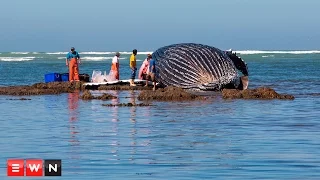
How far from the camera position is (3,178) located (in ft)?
44.9

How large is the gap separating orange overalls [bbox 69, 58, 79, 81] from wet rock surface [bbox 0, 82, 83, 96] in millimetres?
776

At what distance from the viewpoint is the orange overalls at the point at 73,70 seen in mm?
36969

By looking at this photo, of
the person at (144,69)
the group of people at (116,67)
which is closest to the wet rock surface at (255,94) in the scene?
the group of people at (116,67)

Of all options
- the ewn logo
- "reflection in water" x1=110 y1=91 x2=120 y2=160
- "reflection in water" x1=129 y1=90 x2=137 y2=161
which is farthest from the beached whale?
the ewn logo

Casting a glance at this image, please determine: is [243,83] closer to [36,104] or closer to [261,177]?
[36,104]

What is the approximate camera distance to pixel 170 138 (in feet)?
62.3

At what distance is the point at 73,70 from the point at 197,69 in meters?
5.45

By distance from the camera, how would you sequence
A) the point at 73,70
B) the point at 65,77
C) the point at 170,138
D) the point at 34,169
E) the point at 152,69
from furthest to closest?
the point at 65,77, the point at 73,70, the point at 152,69, the point at 170,138, the point at 34,169

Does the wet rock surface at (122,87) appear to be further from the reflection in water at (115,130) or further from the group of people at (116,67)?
the reflection in water at (115,130)

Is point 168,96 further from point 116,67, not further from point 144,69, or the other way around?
point 116,67

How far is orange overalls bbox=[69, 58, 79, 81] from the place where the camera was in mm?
36969

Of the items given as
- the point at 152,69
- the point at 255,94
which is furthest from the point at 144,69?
the point at 255,94

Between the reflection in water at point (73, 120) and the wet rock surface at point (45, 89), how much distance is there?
766 millimetres

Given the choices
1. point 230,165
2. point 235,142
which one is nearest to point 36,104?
point 235,142
